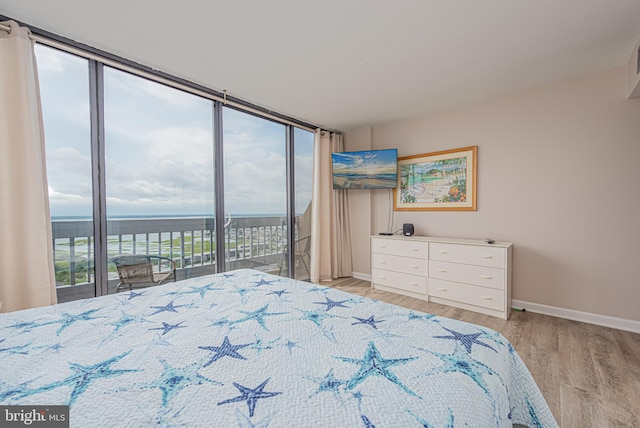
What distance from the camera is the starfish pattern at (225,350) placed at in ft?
3.04

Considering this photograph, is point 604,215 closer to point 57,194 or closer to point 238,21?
point 238,21

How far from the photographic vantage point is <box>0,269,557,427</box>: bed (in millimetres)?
673

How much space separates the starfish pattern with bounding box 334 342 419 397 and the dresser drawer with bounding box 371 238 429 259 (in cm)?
258

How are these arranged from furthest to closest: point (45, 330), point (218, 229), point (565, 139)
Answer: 1. point (218, 229)
2. point (565, 139)
3. point (45, 330)

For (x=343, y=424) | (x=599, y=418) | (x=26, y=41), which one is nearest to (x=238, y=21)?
(x=26, y=41)

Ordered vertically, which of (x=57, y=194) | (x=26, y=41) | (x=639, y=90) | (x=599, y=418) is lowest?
(x=599, y=418)

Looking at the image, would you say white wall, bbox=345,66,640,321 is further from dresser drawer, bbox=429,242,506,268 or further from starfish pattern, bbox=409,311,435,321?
starfish pattern, bbox=409,311,435,321

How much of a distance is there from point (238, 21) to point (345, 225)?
3.22 meters

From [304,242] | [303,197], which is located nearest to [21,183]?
[303,197]

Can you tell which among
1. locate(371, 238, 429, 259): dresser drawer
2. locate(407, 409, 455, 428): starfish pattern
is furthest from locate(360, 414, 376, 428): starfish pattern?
locate(371, 238, 429, 259): dresser drawer

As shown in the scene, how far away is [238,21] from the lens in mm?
1885

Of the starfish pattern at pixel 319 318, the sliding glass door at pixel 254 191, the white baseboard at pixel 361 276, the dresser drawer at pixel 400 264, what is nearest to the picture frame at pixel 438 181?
the dresser drawer at pixel 400 264

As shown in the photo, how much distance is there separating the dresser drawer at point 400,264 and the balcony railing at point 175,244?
1.38 metres

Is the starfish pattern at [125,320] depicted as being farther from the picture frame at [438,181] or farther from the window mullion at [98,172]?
the picture frame at [438,181]
